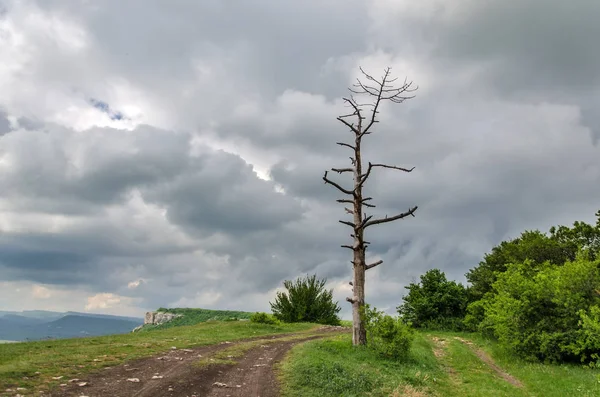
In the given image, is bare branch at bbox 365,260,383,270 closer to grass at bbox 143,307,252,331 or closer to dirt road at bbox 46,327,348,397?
dirt road at bbox 46,327,348,397

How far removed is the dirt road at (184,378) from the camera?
1229 cm

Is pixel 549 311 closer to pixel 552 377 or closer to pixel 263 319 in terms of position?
pixel 552 377

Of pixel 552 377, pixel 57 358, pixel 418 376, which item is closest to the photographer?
pixel 57 358

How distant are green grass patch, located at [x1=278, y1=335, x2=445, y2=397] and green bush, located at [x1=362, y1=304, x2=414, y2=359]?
475 mm

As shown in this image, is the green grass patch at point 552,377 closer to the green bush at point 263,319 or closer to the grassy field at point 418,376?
the grassy field at point 418,376

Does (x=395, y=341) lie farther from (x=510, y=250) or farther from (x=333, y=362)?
(x=510, y=250)

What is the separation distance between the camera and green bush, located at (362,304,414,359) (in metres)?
20.7

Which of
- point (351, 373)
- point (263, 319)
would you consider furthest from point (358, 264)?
point (263, 319)

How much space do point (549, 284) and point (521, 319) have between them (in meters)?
2.78

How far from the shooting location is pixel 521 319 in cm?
2595

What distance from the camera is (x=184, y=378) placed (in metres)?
14.1

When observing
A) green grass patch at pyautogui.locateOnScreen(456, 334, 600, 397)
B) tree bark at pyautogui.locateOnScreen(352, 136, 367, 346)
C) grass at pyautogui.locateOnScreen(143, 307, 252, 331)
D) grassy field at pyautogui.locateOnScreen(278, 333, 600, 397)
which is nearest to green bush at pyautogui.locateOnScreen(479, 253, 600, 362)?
green grass patch at pyautogui.locateOnScreen(456, 334, 600, 397)

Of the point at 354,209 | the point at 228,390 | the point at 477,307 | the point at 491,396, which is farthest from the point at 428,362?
the point at 477,307

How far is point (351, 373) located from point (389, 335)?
19.0 ft
